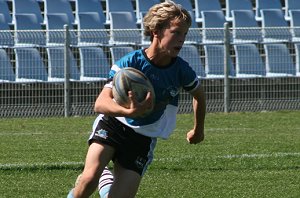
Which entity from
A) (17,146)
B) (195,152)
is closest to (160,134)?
(195,152)

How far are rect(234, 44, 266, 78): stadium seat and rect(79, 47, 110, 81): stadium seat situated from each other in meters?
2.50

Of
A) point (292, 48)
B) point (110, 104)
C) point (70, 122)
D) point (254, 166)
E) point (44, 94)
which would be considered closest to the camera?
point (110, 104)

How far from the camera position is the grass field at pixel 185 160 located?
8445 mm

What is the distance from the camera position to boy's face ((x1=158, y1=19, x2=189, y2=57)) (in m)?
6.10

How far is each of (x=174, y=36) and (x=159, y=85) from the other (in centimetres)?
34

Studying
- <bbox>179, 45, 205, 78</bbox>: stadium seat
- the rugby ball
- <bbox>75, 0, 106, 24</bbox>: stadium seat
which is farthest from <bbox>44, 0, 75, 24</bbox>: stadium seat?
the rugby ball

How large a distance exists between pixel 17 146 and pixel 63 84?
4944mm

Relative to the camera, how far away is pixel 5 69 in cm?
1669

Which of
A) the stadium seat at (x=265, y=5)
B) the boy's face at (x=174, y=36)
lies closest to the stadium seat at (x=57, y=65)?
the stadium seat at (x=265, y=5)

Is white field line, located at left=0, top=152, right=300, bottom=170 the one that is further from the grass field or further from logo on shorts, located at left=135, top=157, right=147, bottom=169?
logo on shorts, located at left=135, top=157, right=147, bottom=169

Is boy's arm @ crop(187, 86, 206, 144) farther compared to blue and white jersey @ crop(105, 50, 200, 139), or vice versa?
boy's arm @ crop(187, 86, 206, 144)

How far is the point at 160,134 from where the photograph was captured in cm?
628

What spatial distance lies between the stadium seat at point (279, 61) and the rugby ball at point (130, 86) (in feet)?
40.4

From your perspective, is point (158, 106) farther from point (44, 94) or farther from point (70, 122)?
point (44, 94)
